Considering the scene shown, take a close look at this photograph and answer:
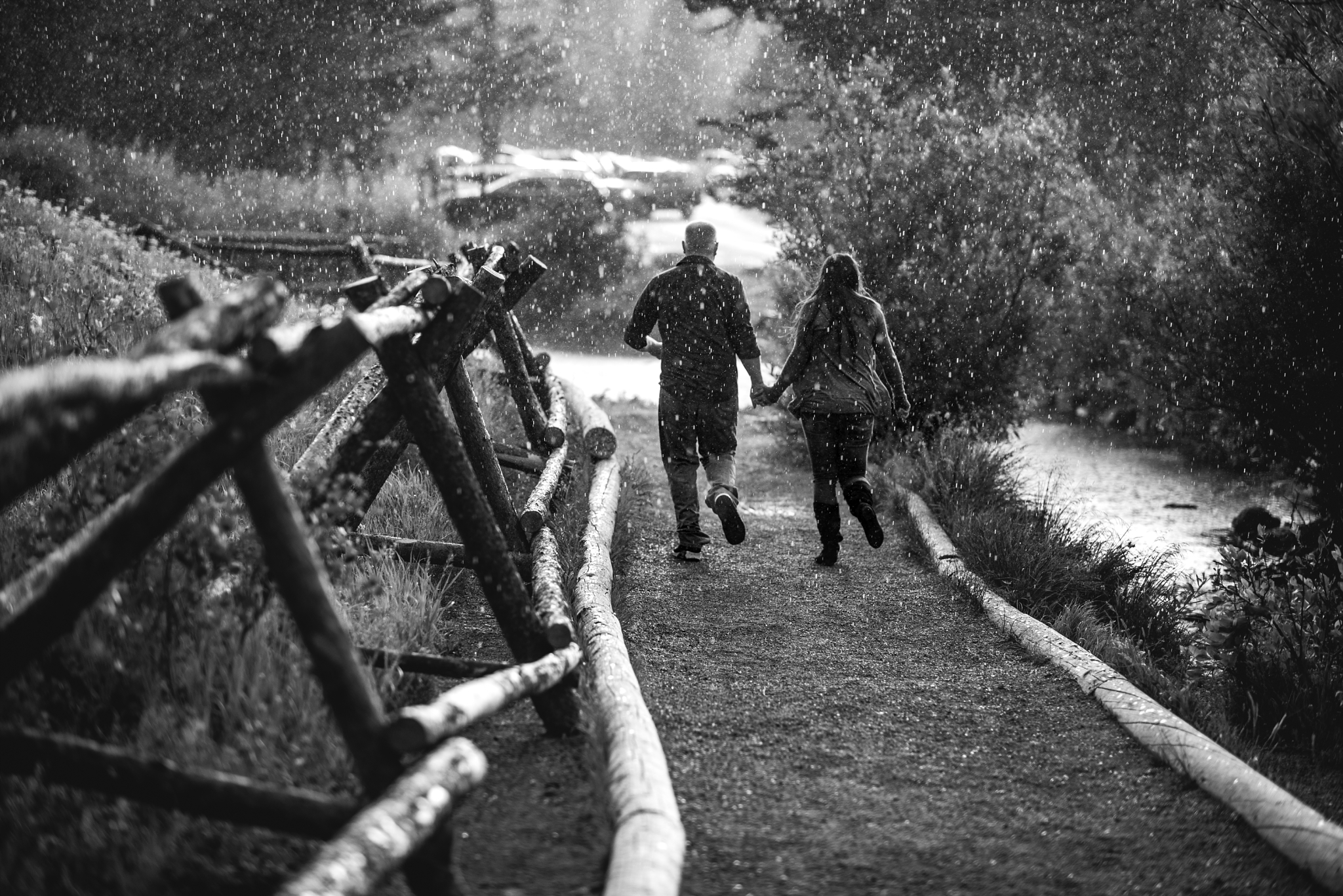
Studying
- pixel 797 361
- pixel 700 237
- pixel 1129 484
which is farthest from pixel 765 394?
pixel 1129 484

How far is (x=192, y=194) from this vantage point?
73.3ft

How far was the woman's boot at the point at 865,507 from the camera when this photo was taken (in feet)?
22.9

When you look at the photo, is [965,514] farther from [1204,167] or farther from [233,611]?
[233,611]

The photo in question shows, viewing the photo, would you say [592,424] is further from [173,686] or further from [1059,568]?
[173,686]

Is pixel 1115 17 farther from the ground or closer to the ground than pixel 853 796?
farther from the ground

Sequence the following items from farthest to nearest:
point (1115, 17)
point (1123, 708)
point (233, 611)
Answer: point (1115, 17) → point (1123, 708) → point (233, 611)

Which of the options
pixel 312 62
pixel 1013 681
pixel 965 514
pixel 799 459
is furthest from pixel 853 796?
pixel 312 62

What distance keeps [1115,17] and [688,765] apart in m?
16.9

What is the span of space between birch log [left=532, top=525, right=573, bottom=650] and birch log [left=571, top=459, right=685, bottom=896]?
15 cm

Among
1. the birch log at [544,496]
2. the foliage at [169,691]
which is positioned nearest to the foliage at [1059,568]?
the birch log at [544,496]

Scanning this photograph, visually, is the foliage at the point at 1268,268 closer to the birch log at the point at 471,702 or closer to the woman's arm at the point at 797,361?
the woman's arm at the point at 797,361

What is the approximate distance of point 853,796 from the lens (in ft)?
12.9

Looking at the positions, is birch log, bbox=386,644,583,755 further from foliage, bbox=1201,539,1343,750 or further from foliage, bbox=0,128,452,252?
foliage, bbox=0,128,452,252

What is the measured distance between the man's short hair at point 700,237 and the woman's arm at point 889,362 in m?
1.06
